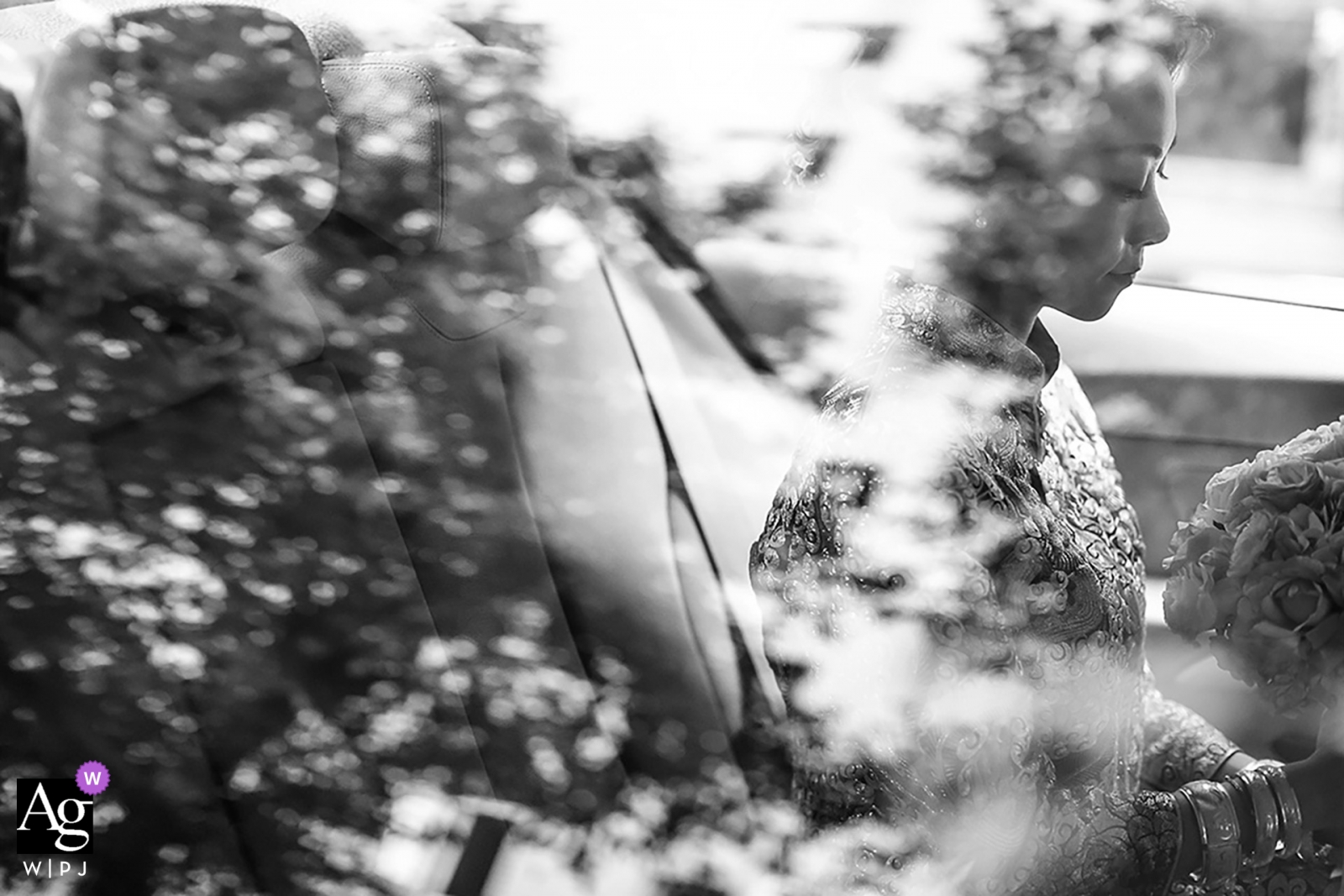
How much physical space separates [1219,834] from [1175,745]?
3.5 inches

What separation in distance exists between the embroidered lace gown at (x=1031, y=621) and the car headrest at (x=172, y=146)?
46 centimetres

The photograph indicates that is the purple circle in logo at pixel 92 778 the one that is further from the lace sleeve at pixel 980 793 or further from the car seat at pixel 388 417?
the lace sleeve at pixel 980 793

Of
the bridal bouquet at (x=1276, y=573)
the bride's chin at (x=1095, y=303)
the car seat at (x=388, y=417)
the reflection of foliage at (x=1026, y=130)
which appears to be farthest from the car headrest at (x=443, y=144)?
the bridal bouquet at (x=1276, y=573)

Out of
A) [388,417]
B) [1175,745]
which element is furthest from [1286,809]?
[388,417]

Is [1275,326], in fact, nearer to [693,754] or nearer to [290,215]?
[693,754]

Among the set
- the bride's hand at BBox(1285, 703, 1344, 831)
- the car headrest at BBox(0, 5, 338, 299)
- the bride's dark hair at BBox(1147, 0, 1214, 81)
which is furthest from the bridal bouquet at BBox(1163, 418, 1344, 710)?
the car headrest at BBox(0, 5, 338, 299)

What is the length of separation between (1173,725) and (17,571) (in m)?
0.88

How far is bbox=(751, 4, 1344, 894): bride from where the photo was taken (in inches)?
32.0

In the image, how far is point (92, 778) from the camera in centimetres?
92

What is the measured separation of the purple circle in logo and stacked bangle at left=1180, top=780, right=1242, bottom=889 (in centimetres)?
80

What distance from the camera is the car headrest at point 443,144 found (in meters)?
0.97

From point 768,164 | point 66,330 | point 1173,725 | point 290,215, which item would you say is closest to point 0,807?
point 66,330

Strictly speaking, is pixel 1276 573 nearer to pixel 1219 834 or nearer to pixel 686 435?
pixel 1219 834

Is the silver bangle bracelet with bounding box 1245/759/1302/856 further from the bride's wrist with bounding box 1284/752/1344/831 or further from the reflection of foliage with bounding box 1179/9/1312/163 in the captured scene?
the reflection of foliage with bounding box 1179/9/1312/163
